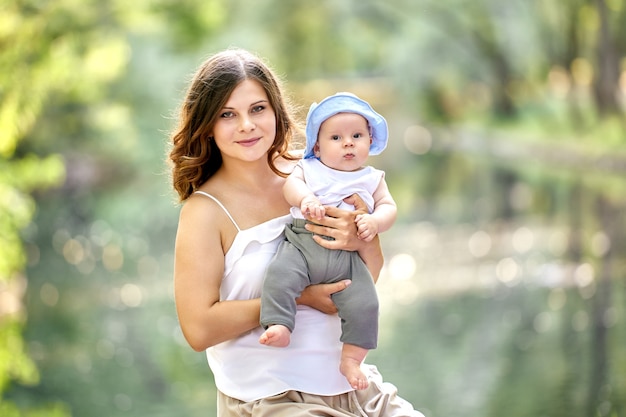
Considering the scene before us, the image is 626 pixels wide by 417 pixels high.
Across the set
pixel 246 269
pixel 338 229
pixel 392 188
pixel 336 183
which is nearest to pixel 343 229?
pixel 338 229

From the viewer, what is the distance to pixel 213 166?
2.54 metres

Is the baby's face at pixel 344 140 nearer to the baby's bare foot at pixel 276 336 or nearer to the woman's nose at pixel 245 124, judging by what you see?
the woman's nose at pixel 245 124

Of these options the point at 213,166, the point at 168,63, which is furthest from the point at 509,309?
the point at 168,63

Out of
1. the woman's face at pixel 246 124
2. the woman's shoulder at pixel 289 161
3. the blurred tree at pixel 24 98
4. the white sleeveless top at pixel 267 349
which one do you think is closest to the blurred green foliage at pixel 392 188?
the blurred tree at pixel 24 98

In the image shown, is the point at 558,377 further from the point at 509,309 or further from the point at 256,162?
the point at 256,162

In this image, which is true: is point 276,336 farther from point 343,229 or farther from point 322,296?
point 343,229

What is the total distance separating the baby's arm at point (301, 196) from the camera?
226 centimetres

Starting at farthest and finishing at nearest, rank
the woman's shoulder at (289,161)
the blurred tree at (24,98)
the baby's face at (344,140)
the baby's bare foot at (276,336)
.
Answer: the blurred tree at (24,98) → the woman's shoulder at (289,161) → the baby's face at (344,140) → the baby's bare foot at (276,336)

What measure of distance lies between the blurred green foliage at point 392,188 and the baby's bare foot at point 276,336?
0.81 m

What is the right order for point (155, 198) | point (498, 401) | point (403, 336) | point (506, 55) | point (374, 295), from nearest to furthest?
point (374, 295)
point (498, 401)
point (403, 336)
point (155, 198)
point (506, 55)

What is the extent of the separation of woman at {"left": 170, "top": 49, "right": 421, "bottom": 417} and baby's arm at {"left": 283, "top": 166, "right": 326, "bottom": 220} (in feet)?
0.10

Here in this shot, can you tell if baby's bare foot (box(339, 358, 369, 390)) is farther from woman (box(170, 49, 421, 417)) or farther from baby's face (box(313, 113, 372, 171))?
baby's face (box(313, 113, 372, 171))

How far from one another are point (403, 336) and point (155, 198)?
10.5m

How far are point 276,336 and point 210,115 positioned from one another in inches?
20.3
